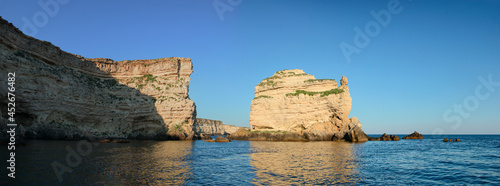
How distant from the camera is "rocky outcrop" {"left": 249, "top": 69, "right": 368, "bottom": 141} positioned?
184 feet

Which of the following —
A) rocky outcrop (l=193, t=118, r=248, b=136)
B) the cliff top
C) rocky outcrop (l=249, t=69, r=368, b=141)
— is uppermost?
the cliff top

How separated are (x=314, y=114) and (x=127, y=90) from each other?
144ft

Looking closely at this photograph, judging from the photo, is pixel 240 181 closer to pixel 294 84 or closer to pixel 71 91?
pixel 71 91

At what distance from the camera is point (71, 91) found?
47.1m

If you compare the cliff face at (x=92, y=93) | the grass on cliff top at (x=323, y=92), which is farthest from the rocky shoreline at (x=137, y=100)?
the cliff face at (x=92, y=93)

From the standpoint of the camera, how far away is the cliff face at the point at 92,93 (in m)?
38.0

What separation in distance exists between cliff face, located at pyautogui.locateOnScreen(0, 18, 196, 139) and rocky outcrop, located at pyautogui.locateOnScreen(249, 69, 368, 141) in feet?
60.4

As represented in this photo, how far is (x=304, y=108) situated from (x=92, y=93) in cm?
4597

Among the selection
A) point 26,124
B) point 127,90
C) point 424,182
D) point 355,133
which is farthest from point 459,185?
point 127,90

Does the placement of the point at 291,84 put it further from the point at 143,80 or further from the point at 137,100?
the point at 137,100

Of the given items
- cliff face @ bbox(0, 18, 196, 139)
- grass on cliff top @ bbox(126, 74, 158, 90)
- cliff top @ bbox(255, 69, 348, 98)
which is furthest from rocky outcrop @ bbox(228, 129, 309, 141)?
grass on cliff top @ bbox(126, 74, 158, 90)

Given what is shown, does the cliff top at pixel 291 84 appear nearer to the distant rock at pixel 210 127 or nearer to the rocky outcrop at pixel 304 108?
the rocky outcrop at pixel 304 108

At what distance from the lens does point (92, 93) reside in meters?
52.6

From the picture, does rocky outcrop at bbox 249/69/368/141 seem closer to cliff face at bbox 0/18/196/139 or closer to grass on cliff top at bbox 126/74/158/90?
cliff face at bbox 0/18/196/139
